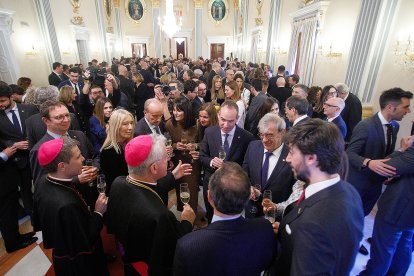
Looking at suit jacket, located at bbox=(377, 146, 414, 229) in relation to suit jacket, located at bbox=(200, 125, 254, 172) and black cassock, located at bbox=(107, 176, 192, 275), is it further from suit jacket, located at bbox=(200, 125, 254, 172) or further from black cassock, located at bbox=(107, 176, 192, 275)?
black cassock, located at bbox=(107, 176, 192, 275)

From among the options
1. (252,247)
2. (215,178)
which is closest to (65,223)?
(215,178)

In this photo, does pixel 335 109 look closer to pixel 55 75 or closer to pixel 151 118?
pixel 151 118

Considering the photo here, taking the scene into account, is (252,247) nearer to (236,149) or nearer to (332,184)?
(332,184)

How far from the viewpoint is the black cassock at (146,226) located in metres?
1.54

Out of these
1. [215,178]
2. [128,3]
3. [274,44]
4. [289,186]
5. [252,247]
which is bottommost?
[289,186]

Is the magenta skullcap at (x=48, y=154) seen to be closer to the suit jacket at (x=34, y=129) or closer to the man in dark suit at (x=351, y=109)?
the suit jacket at (x=34, y=129)

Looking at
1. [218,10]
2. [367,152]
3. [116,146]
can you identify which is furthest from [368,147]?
[218,10]

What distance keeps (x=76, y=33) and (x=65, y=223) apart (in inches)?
541

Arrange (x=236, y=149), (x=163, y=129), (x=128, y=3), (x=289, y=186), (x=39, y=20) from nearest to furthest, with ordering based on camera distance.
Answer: (x=289, y=186)
(x=236, y=149)
(x=163, y=129)
(x=39, y=20)
(x=128, y=3)

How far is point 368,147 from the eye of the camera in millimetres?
2682

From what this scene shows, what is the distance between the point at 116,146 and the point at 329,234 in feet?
7.35

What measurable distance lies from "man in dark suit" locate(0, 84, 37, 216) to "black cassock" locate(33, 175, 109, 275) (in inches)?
64.9

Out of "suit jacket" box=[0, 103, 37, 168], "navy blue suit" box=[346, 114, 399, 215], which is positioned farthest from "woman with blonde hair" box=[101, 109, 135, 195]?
"navy blue suit" box=[346, 114, 399, 215]

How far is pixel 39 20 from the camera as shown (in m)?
9.18
